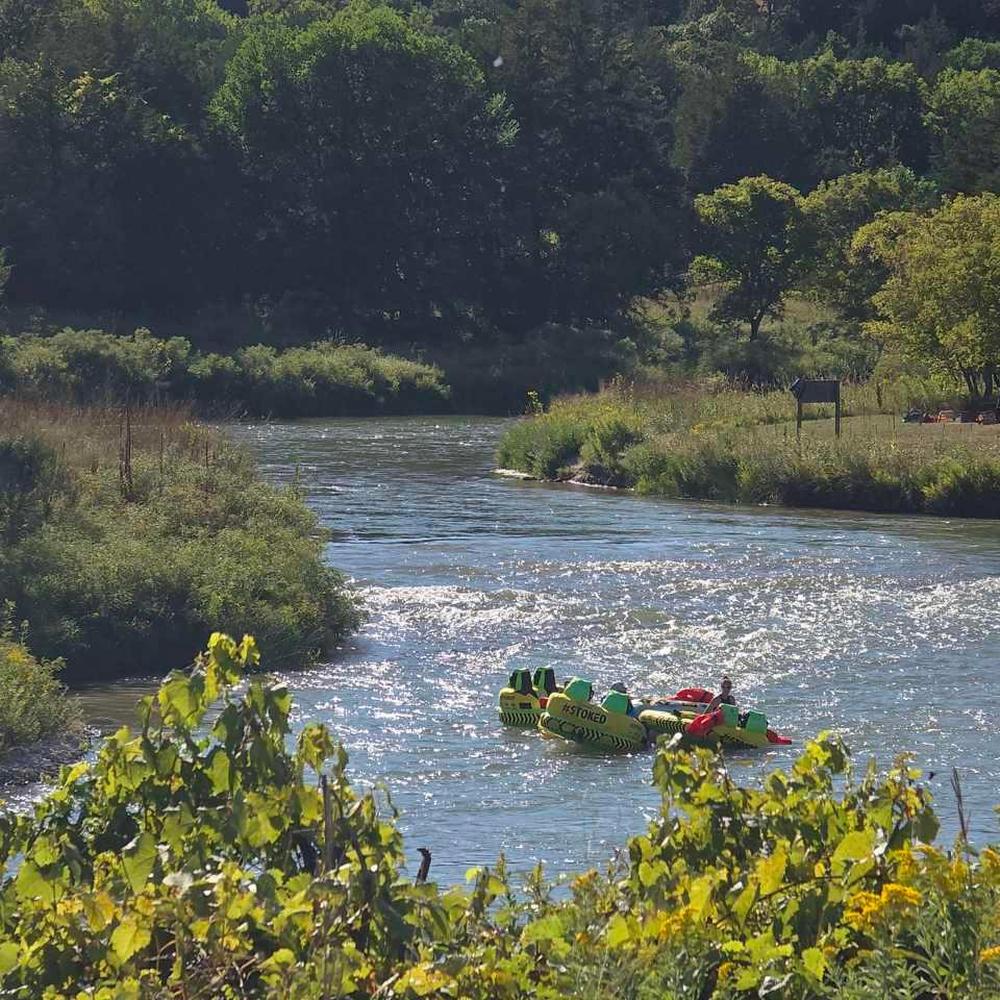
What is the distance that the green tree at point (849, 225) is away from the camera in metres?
65.4

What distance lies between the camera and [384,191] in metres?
76.1

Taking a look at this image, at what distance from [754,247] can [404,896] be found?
65158 mm

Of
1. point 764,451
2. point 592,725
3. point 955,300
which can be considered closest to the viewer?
point 592,725

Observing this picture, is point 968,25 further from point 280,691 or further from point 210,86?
point 280,691

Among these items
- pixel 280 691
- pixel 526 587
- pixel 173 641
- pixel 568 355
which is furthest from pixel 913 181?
pixel 280 691

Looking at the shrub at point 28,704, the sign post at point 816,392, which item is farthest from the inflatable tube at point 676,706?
the sign post at point 816,392

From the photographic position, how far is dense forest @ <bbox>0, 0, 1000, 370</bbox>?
230 ft

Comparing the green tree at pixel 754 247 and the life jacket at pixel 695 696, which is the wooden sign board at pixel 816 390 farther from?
the green tree at pixel 754 247

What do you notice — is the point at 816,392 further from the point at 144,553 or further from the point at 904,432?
the point at 144,553

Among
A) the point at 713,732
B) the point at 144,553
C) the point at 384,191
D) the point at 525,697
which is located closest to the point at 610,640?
the point at 525,697

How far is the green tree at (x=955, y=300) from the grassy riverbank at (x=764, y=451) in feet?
4.04

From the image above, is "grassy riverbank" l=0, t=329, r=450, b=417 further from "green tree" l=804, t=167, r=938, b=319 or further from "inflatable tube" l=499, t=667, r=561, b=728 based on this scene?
"inflatable tube" l=499, t=667, r=561, b=728

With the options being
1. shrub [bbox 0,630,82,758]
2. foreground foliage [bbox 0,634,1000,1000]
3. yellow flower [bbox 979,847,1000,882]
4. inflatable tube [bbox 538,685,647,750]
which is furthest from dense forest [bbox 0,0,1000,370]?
yellow flower [bbox 979,847,1000,882]

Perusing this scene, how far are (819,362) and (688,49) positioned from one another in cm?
5939
